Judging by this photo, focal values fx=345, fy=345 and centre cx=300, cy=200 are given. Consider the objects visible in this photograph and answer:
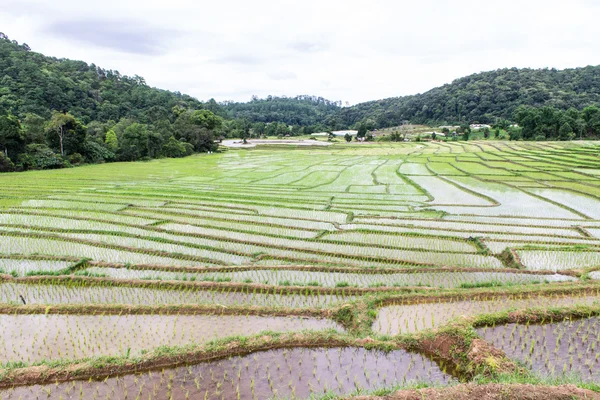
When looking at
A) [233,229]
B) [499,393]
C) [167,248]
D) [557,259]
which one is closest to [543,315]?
[499,393]

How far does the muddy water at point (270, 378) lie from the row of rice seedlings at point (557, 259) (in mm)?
5766

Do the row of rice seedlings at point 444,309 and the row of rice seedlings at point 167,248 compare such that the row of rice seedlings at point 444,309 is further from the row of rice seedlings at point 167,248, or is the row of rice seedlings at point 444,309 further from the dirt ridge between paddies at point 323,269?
the row of rice seedlings at point 167,248

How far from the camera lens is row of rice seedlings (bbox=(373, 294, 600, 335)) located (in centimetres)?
621

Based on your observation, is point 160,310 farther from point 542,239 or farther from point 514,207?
point 514,207

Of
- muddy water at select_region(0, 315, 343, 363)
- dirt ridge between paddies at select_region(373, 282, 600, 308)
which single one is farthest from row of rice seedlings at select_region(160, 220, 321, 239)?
muddy water at select_region(0, 315, 343, 363)

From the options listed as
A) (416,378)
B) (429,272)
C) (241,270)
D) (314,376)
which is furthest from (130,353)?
(429,272)

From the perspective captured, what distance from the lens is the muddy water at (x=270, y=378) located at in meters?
4.62

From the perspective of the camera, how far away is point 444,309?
675 cm

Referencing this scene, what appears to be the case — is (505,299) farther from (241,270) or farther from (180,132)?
(180,132)

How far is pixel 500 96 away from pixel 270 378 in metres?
89.9

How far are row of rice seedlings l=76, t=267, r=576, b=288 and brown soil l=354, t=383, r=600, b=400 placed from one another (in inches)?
142

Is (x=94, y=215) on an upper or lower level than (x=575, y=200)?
upper

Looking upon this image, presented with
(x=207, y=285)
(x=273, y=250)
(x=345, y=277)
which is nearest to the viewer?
(x=207, y=285)

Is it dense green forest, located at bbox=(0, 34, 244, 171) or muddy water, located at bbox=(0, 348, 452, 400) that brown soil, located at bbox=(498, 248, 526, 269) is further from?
dense green forest, located at bbox=(0, 34, 244, 171)
